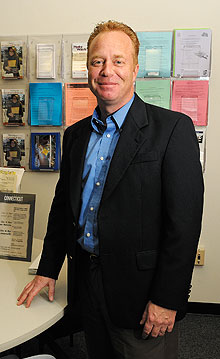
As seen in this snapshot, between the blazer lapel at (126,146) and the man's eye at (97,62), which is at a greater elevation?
the man's eye at (97,62)

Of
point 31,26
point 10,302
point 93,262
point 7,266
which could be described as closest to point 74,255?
point 93,262

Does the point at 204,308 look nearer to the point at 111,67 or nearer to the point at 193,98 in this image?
the point at 193,98

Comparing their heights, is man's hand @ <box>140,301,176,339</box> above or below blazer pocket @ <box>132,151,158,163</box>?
below

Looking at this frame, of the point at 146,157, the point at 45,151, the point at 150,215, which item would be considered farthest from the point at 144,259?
the point at 45,151

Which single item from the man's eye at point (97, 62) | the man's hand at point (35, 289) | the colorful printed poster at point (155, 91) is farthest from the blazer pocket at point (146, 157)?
the colorful printed poster at point (155, 91)

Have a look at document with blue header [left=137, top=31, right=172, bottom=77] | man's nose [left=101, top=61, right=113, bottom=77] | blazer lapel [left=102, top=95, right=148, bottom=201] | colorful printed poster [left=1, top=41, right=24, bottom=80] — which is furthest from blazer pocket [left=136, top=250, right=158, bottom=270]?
colorful printed poster [left=1, top=41, right=24, bottom=80]

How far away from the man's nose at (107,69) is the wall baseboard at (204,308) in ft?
6.60

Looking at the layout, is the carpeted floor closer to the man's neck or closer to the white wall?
the white wall

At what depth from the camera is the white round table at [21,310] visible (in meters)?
1.11

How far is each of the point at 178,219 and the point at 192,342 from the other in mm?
1573

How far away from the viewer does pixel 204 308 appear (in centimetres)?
259

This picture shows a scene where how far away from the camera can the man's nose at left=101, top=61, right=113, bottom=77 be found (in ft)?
3.76

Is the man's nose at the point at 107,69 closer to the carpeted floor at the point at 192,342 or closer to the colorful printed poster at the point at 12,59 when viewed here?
the colorful printed poster at the point at 12,59

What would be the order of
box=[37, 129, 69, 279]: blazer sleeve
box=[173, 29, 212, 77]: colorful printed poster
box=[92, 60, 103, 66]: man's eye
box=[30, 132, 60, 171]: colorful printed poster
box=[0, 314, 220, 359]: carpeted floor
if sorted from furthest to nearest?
box=[30, 132, 60, 171]: colorful printed poster
box=[173, 29, 212, 77]: colorful printed poster
box=[0, 314, 220, 359]: carpeted floor
box=[37, 129, 69, 279]: blazer sleeve
box=[92, 60, 103, 66]: man's eye
